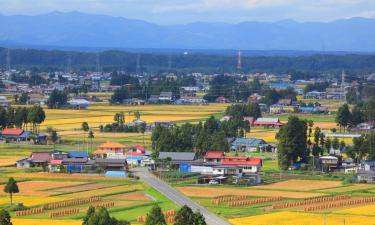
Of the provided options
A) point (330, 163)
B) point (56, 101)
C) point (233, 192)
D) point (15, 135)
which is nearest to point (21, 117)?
point (15, 135)

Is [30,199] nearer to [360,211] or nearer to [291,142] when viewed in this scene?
[360,211]

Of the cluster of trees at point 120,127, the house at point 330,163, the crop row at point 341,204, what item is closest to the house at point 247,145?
the house at point 330,163

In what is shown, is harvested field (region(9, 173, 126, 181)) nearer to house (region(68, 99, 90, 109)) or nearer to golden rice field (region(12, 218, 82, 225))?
golden rice field (region(12, 218, 82, 225))

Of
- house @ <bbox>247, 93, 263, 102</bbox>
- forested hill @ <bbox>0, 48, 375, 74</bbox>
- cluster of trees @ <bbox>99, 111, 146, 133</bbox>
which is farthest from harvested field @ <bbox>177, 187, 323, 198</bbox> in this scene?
forested hill @ <bbox>0, 48, 375, 74</bbox>

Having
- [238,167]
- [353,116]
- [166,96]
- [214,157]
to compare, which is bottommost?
[166,96]

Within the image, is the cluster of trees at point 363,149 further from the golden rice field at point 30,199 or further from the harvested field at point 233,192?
the golden rice field at point 30,199

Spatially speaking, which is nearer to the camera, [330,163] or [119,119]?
[330,163]
